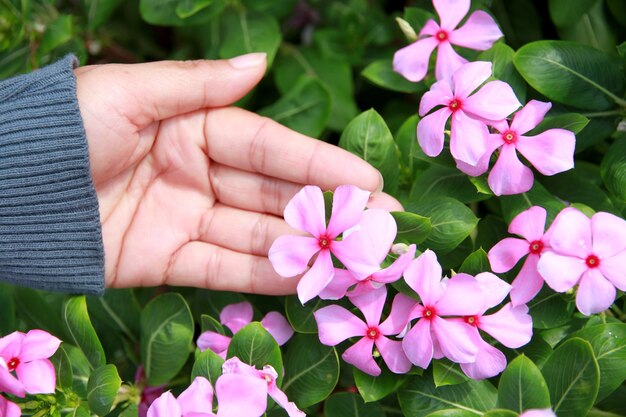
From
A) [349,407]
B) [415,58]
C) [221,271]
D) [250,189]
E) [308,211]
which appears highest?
[415,58]

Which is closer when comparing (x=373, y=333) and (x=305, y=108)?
(x=373, y=333)

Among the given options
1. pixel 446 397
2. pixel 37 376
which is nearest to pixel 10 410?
pixel 37 376

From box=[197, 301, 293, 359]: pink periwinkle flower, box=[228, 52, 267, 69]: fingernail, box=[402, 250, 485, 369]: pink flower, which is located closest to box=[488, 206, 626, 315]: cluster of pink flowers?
box=[402, 250, 485, 369]: pink flower

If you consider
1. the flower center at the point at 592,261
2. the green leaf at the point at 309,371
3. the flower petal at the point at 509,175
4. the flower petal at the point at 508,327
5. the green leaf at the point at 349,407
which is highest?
the flower petal at the point at 509,175

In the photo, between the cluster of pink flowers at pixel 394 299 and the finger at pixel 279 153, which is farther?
the finger at pixel 279 153

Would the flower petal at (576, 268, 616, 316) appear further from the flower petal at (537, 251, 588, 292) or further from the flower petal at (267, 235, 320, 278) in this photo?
the flower petal at (267, 235, 320, 278)

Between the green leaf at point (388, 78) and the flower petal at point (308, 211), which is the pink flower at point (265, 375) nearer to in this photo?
the flower petal at point (308, 211)

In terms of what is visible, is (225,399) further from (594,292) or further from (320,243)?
(594,292)

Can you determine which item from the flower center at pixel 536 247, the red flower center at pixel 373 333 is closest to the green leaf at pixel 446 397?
the red flower center at pixel 373 333

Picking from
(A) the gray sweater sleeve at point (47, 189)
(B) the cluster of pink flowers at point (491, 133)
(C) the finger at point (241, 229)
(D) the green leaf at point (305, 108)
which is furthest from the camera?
(D) the green leaf at point (305, 108)
